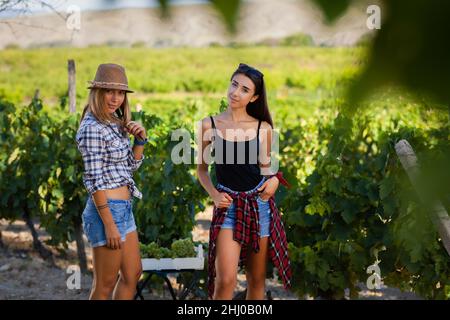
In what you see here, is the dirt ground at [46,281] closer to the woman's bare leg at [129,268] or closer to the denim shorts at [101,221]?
the woman's bare leg at [129,268]

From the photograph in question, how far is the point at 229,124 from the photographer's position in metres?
3.51

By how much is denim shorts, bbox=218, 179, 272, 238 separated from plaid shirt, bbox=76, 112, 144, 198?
0.43m

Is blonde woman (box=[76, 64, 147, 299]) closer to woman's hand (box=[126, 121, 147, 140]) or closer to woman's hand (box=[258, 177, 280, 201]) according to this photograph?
woman's hand (box=[126, 121, 147, 140])

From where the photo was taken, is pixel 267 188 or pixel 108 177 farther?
pixel 267 188

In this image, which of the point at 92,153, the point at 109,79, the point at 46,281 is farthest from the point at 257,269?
the point at 46,281

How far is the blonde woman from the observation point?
3299 mm

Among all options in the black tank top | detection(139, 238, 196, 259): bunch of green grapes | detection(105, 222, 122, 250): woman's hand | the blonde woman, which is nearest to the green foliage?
detection(139, 238, 196, 259): bunch of green grapes

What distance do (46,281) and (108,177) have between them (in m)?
2.94

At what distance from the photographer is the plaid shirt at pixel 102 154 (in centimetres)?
329

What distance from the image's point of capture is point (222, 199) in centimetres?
343

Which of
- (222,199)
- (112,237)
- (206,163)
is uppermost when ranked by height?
(206,163)

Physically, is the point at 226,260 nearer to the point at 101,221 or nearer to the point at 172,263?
the point at 101,221

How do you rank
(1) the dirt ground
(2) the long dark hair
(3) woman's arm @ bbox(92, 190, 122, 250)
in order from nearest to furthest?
(3) woman's arm @ bbox(92, 190, 122, 250)
(2) the long dark hair
(1) the dirt ground
